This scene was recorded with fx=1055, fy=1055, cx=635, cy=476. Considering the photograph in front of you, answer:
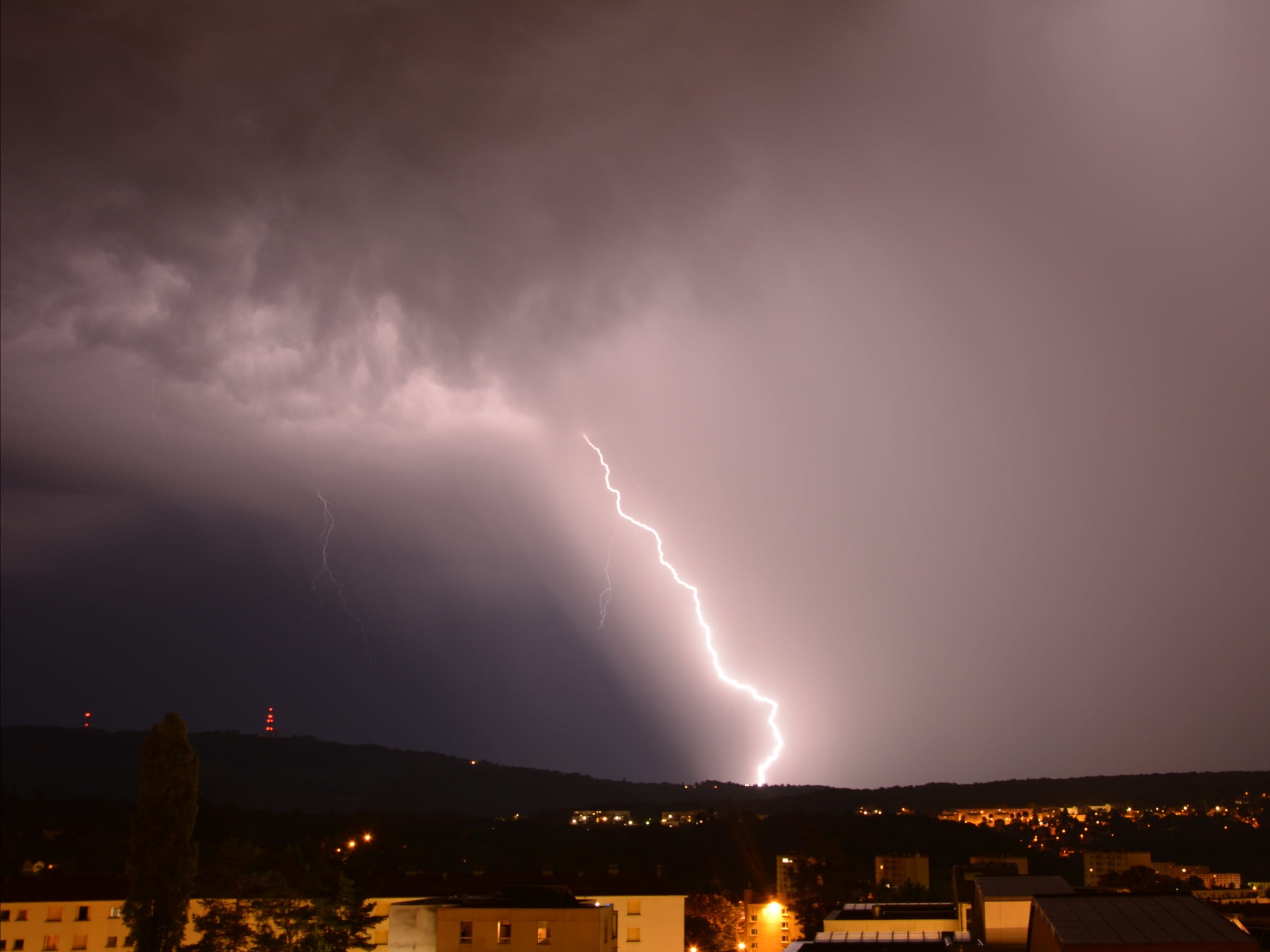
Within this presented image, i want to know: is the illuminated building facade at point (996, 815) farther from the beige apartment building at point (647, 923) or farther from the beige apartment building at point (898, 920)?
the beige apartment building at point (898, 920)

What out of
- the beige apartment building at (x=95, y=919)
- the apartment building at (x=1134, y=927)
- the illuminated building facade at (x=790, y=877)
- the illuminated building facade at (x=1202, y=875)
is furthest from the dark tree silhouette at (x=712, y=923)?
the illuminated building facade at (x=1202, y=875)

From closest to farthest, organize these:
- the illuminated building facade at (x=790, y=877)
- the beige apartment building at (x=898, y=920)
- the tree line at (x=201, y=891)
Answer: the tree line at (x=201, y=891) < the beige apartment building at (x=898, y=920) < the illuminated building facade at (x=790, y=877)

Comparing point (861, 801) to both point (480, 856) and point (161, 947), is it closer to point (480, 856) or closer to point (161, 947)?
point (480, 856)

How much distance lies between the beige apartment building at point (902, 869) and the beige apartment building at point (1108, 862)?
44.4ft

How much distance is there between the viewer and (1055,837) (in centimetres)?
11925

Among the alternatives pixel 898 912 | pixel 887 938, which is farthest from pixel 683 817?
pixel 887 938

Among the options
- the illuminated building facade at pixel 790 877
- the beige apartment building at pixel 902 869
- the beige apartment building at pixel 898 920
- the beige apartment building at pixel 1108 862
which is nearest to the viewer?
the beige apartment building at pixel 898 920

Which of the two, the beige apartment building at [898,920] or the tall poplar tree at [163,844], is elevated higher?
the tall poplar tree at [163,844]

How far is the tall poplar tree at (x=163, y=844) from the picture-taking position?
29422 millimetres

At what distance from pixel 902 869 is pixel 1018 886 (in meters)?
57.3

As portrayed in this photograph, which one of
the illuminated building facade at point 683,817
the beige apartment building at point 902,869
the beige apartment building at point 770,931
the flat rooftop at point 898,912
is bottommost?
the beige apartment building at point 770,931

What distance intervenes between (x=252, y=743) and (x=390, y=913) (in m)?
166

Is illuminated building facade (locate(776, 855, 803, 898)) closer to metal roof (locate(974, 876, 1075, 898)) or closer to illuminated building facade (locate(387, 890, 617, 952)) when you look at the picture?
illuminated building facade (locate(387, 890, 617, 952))

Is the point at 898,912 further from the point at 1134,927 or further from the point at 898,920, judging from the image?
the point at 1134,927
